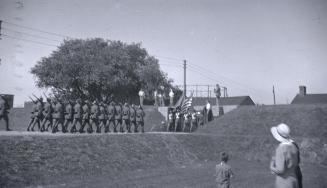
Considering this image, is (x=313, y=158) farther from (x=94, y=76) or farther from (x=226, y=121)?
(x=94, y=76)

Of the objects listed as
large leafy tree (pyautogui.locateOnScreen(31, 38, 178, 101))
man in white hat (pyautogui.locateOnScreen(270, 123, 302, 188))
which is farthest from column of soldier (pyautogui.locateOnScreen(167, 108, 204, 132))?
man in white hat (pyautogui.locateOnScreen(270, 123, 302, 188))

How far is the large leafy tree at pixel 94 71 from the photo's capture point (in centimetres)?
5022

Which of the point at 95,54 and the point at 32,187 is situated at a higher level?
the point at 95,54

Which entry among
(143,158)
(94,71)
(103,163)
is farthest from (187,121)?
(94,71)

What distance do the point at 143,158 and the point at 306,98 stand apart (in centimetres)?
5389

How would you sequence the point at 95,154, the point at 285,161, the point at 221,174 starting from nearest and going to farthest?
the point at 285,161 → the point at 221,174 → the point at 95,154

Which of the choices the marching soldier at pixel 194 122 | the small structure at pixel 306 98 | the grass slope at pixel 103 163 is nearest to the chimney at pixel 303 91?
the small structure at pixel 306 98

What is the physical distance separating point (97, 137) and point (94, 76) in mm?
32038

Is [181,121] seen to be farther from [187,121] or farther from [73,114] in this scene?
[73,114]

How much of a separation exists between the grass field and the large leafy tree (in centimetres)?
2631

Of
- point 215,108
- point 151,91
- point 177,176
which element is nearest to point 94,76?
point 151,91

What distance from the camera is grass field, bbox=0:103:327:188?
534 inches

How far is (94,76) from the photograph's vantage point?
49.9 meters

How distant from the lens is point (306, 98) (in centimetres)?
6556
